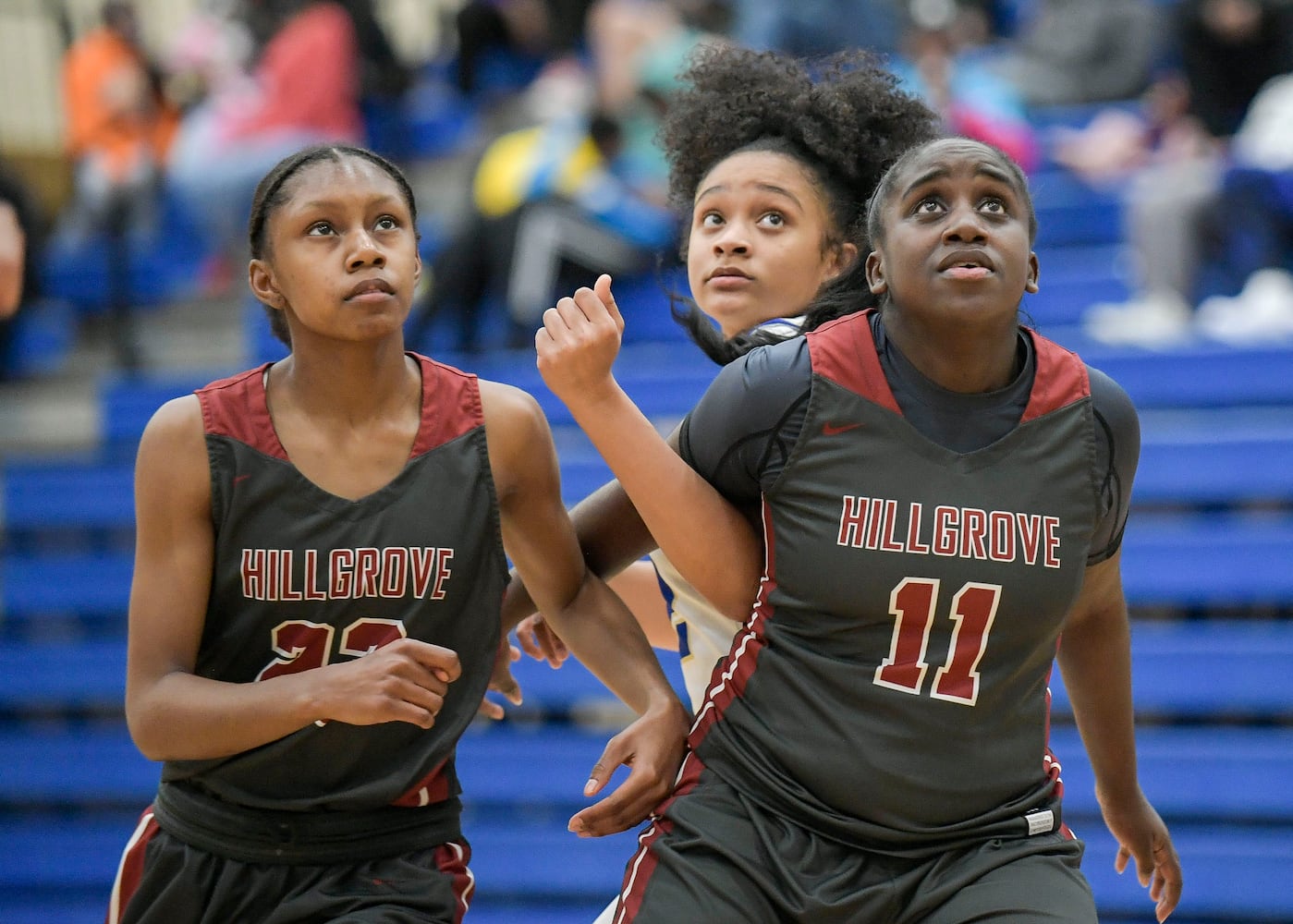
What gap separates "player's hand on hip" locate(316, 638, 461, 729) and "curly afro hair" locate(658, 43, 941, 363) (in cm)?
84

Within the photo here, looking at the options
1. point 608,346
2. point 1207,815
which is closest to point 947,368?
point 608,346

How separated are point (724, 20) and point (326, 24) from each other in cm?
195

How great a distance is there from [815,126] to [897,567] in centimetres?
102

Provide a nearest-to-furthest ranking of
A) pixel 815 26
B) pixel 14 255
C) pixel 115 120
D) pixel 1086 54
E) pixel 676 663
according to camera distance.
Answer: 1. pixel 14 255
2. pixel 676 663
3. pixel 815 26
4. pixel 1086 54
5. pixel 115 120

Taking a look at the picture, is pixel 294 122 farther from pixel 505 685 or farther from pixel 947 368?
pixel 947 368

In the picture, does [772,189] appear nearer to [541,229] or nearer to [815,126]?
[815,126]

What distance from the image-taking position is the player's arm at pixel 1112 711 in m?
2.33

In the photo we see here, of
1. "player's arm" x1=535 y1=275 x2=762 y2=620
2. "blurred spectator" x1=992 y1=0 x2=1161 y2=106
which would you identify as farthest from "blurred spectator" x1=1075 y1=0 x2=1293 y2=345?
"player's arm" x1=535 y1=275 x2=762 y2=620

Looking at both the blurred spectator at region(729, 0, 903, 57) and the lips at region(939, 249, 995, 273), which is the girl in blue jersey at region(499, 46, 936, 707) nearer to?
the lips at region(939, 249, 995, 273)

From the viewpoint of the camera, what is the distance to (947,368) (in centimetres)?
211

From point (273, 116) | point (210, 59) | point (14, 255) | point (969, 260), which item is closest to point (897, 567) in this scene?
point (969, 260)

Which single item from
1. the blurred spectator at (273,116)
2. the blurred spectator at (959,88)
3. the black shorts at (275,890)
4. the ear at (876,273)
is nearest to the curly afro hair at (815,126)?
the ear at (876,273)

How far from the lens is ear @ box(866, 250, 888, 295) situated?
2.16m

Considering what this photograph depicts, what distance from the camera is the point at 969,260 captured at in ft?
6.64
